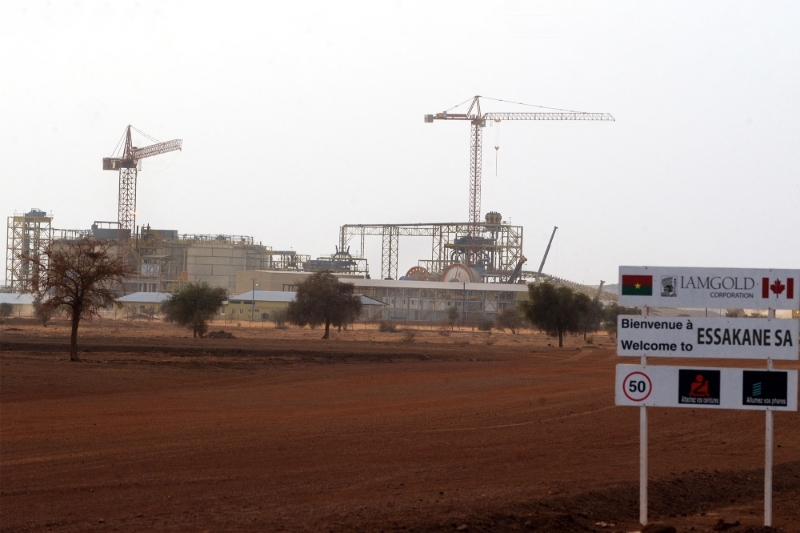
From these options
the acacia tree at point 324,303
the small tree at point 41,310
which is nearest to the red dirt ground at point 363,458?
the small tree at point 41,310

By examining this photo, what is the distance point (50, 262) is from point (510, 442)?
2579 cm

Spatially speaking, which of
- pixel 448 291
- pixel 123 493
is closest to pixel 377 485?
pixel 123 493

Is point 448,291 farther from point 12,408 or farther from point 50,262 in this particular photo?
point 12,408

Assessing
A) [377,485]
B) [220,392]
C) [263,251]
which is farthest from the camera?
[263,251]

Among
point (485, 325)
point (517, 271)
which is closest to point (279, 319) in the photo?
point (485, 325)

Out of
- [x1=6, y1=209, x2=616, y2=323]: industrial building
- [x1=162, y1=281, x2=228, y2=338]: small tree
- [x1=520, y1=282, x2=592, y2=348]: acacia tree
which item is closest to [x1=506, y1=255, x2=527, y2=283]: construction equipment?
[x1=6, y1=209, x2=616, y2=323]: industrial building

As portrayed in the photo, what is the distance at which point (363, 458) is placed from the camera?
1480 cm

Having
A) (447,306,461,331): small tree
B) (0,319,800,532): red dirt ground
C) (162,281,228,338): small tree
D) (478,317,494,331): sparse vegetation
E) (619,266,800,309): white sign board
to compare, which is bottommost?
(478,317,494,331): sparse vegetation

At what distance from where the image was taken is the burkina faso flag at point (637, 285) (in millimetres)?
10094

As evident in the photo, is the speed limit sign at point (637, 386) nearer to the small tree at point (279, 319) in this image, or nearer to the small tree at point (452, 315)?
the small tree at point (279, 319)

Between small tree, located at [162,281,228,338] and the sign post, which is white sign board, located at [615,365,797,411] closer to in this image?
the sign post

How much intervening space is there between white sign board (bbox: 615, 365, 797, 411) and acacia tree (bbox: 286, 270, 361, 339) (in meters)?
63.9

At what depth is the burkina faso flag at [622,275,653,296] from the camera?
33.1ft

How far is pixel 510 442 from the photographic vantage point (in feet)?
55.7
